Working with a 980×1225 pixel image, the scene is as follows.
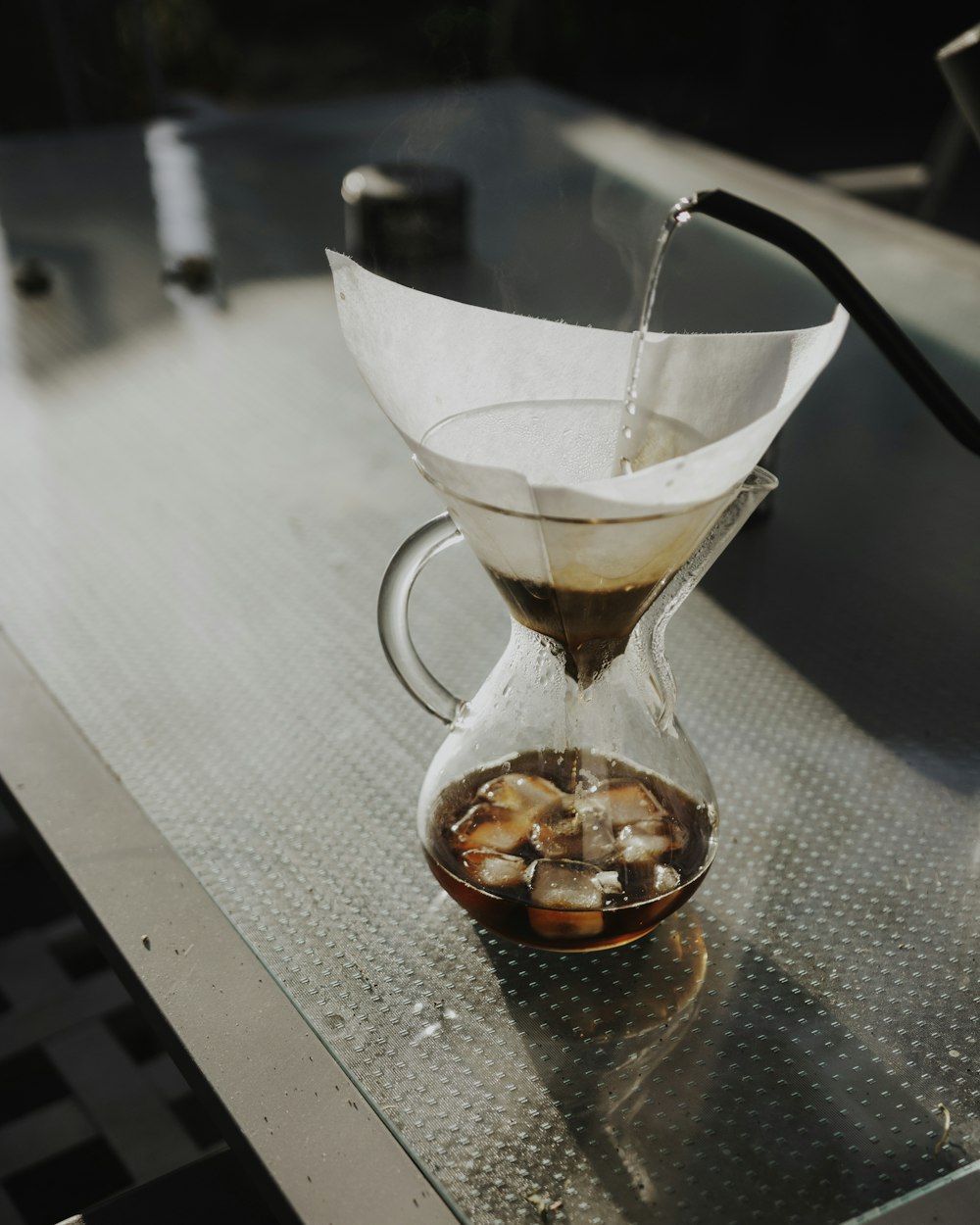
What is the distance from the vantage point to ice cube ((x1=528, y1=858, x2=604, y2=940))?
0.56 metres

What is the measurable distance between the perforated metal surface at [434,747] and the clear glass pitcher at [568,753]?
0.05 metres

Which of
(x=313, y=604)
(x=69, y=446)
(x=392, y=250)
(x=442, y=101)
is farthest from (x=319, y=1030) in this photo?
(x=442, y=101)

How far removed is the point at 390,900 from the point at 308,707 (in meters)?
0.18

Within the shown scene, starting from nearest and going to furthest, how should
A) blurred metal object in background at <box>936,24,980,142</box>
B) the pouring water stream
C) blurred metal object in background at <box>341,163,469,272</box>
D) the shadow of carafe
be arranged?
the shadow of carafe
the pouring water stream
blurred metal object in background at <box>936,24,980,142</box>
blurred metal object in background at <box>341,163,469,272</box>

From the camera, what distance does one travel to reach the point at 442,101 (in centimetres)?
262

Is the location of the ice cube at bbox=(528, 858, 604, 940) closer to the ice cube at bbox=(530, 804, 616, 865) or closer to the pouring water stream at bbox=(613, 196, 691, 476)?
the ice cube at bbox=(530, 804, 616, 865)

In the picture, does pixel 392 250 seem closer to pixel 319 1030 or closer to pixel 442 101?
pixel 319 1030

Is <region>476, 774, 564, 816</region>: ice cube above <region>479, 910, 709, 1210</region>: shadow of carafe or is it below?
above

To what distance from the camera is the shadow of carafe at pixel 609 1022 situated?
511 mm

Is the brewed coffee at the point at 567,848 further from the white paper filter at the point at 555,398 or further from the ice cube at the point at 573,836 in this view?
the white paper filter at the point at 555,398

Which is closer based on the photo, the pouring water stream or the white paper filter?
the white paper filter

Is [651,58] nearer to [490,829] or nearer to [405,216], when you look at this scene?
[405,216]

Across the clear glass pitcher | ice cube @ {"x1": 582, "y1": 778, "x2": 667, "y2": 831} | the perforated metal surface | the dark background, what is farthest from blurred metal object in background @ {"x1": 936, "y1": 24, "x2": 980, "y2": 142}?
the dark background

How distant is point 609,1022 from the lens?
56 centimetres
